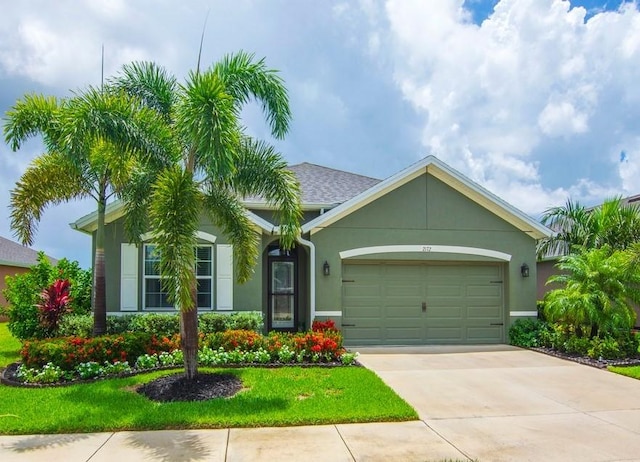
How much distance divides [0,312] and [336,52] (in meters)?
11.1

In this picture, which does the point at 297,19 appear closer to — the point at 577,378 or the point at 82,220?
the point at 82,220

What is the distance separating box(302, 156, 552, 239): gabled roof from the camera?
12555mm

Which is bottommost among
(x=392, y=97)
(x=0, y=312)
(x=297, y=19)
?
(x=0, y=312)

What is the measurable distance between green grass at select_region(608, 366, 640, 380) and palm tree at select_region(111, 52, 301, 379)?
7.10 meters

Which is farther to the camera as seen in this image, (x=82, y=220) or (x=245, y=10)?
(x=82, y=220)

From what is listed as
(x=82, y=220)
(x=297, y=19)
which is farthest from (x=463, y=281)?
(x=82, y=220)

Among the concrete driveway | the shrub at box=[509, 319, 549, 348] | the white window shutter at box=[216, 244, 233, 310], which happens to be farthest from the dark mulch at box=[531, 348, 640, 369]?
the white window shutter at box=[216, 244, 233, 310]

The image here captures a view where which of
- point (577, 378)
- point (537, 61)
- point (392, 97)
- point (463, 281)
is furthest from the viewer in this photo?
point (392, 97)

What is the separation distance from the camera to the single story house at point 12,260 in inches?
904

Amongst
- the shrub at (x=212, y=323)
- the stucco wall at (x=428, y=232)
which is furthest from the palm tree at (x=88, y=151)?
the stucco wall at (x=428, y=232)

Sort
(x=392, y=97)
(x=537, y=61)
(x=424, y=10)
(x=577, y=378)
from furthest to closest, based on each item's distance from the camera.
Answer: (x=392, y=97)
(x=537, y=61)
(x=424, y=10)
(x=577, y=378)

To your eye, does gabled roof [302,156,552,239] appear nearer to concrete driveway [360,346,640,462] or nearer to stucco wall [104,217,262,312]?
stucco wall [104,217,262,312]

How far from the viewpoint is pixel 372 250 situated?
12.8 metres

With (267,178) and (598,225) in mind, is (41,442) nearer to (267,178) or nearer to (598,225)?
(267,178)
